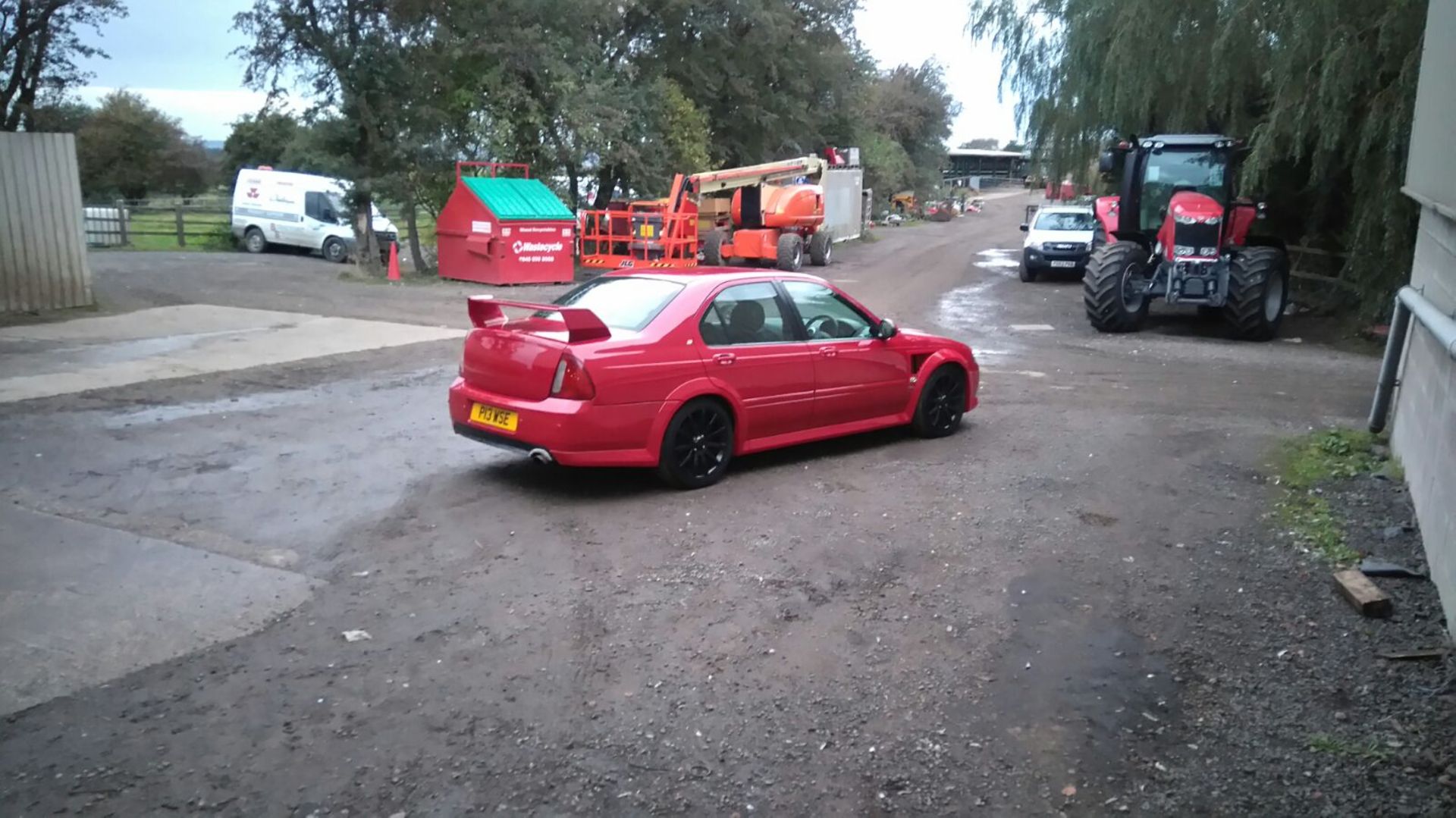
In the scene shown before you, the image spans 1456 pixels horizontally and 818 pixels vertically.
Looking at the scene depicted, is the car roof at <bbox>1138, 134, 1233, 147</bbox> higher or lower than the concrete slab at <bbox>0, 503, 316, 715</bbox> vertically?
higher

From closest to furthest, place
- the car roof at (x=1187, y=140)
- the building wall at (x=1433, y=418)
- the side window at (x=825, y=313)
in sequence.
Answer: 1. the building wall at (x=1433, y=418)
2. the side window at (x=825, y=313)
3. the car roof at (x=1187, y=140)

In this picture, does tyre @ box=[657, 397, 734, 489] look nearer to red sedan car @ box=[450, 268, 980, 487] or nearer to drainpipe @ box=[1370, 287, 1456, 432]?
red sedan car @ box=[450, 268, 980, 487]

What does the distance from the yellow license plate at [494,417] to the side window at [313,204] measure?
23563mm

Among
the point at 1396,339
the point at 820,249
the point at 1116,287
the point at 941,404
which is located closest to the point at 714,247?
the point at 820,249

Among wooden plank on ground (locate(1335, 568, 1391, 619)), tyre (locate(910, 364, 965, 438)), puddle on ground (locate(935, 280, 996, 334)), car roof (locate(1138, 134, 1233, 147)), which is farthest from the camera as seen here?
puddle on ground (locate(935, 280, 996, 334))

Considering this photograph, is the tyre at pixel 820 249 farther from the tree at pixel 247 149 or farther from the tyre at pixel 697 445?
the tyre at pixel 697 445

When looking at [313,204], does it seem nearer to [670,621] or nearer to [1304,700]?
[670,621]

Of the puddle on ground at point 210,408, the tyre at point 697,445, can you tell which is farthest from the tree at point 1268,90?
the puddle on ground at point 210,408

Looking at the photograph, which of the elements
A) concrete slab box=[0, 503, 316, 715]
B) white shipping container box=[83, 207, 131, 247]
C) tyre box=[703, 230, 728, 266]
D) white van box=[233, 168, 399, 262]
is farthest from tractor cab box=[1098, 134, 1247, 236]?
white shipping container box=[83, 207, 131, 247]

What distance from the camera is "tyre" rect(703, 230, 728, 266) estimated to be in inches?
995

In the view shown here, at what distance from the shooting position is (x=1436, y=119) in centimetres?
771

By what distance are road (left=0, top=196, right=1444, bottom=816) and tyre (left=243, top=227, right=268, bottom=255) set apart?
2086 centimetres

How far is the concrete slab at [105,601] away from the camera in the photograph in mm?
4645

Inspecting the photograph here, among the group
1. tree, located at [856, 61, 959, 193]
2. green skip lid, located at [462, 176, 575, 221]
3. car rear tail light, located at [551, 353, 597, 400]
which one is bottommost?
car rear tail light, located at [551, 353, 597, 400]
